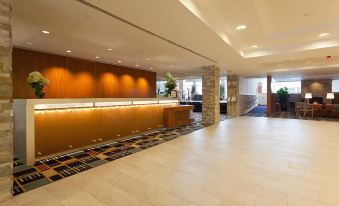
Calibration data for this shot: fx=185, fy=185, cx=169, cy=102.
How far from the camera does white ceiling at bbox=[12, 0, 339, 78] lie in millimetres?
3359

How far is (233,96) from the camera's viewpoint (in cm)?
1273

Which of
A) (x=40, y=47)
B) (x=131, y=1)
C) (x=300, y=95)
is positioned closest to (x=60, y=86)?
(x=40, y=47)

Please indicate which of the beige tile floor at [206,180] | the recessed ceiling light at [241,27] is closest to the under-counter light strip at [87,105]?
the beige tile floor at [206,180]

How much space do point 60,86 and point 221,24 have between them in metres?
6.00

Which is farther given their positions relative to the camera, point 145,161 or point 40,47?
point 40,47

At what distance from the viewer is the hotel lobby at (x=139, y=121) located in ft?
8.35

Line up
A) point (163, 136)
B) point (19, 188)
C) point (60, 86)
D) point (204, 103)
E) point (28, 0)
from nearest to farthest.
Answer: point (19, 188)
point (28, 0)
point (163, 136)
point (60, 86)
point (204, 103)

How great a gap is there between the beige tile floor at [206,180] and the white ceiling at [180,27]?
290 centimetres

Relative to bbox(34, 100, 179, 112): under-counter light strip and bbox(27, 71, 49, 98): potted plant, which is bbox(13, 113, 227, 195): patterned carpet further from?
bbox(27, 71, 49, 98): potted plant

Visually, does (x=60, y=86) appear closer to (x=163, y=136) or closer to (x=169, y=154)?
(x=163, y=136)

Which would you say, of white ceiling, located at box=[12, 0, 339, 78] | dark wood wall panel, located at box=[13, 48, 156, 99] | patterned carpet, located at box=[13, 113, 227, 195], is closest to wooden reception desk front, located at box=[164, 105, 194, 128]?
patterned carpet, located at box=[13, 113, 227, 195]

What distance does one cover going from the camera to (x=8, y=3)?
2.48m

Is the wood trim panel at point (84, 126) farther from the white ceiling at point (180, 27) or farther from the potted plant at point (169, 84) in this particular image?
the white ceiling at point (180, 27)

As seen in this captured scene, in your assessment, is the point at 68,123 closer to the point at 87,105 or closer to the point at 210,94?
the point at 87,105
